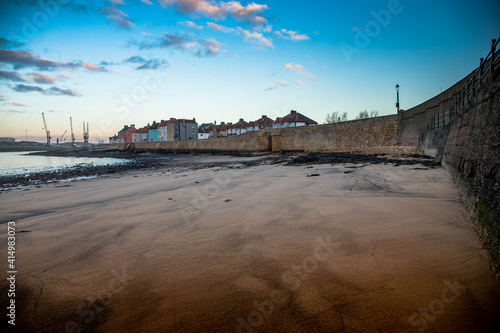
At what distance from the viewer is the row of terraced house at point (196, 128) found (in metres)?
50.0

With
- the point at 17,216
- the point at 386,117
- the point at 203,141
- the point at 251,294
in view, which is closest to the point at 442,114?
the point at 386,117

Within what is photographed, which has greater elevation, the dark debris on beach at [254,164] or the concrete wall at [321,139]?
the concrete wall at [321,139]

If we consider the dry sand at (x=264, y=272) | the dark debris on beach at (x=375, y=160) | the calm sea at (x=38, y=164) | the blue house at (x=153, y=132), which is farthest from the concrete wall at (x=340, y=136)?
the blue house at (x=153, y=132)

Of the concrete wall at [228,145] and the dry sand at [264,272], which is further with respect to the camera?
the concrete wall at [228,145]

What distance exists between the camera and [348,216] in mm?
2670

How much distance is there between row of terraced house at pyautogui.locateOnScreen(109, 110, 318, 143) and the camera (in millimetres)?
49966

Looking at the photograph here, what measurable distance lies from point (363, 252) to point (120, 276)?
6.27 ft

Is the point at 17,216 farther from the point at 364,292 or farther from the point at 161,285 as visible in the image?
the point at 364,292

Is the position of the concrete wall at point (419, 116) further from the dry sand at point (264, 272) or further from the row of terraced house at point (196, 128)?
the row of terraced house at point (196, 128)

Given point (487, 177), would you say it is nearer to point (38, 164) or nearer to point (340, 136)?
point (340, 136)

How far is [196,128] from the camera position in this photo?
71.6 m

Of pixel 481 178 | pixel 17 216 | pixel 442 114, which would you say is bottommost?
pixel 17 216

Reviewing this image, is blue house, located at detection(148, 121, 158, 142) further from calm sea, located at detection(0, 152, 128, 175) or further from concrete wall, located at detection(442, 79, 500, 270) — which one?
concrete wall, located at detection(442, 79, 500, 270)

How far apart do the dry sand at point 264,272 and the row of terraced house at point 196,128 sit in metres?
46.7
